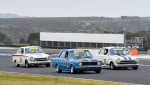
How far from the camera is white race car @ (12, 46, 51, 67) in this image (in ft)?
93.4

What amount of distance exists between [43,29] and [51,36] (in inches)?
3575

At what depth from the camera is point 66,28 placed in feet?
634

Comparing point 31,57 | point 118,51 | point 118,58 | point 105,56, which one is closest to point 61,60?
point 118,58

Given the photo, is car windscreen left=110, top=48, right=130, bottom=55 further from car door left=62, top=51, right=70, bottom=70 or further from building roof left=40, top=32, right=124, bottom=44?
building roof left=40, top=32, right=124, bottom=44

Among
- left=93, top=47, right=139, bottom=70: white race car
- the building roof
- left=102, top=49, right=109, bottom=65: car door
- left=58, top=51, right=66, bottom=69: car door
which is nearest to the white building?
the building roof

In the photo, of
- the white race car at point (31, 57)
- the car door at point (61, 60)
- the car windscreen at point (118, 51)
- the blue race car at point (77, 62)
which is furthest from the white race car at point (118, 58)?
the white race car at point (31, 57)

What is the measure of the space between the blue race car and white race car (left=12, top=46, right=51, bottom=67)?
17.2 ft

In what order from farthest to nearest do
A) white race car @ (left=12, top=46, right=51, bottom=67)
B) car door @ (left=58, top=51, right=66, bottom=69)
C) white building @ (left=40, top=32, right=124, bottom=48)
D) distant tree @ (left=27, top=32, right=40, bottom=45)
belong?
distant tree @ (left=27, top=32, right=40, bottom=45) → white building @ (left=40, top=32, right=124, bottom=48) → white race car @ (left=12, top=46, right=51, bottom=67) → car door @ (left=58, top=51, right=66, bottom=69)

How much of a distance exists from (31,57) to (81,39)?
64.5 meters

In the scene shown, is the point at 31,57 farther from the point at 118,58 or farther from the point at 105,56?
the point at 118,58

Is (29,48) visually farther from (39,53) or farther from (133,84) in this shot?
(133,84)

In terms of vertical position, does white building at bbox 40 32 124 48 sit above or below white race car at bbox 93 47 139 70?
above

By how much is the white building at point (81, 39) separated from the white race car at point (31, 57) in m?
52.6

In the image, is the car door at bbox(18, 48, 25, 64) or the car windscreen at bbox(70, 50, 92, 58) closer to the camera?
the car windscreen at bbox(70, 50, 92, 58)
